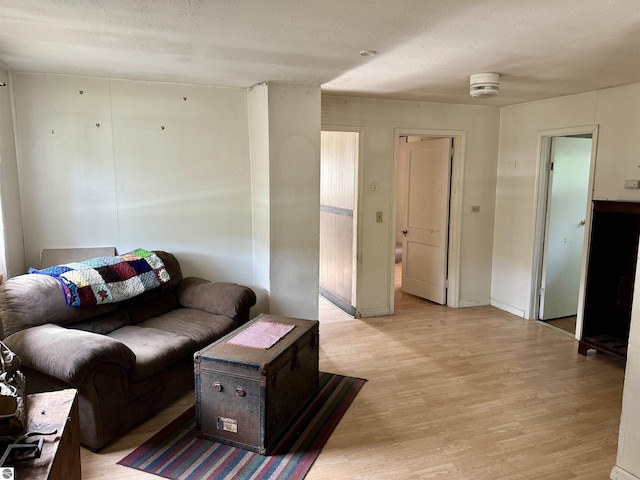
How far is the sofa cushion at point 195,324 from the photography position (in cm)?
305

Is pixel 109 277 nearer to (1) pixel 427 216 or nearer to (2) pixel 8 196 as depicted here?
(2) pixel 8 196

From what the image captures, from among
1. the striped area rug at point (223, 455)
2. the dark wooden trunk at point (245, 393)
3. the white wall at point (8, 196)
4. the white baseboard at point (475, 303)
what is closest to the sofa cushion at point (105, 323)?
the white wall at point (8, 196)

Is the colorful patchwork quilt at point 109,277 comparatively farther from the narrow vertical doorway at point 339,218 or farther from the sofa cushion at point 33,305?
the narrow vertical doorway at point 339,218

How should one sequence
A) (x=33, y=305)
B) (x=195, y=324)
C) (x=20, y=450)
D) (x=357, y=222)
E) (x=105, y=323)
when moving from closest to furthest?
1. (x=20, y=450)
2. (x=33, y=305)
3. (x=105, y=323)
4. (x=195, y=324)
5. (x=357, y=222)

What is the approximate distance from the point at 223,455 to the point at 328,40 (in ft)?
7.63

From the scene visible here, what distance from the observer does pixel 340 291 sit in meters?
5.22

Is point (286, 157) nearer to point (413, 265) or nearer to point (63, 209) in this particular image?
point (63, 209)

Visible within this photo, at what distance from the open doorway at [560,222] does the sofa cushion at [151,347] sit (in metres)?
3.61

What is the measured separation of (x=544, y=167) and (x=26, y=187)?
15.2 feet

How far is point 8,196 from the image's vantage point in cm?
312

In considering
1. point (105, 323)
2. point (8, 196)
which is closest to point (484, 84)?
point (105, 323)

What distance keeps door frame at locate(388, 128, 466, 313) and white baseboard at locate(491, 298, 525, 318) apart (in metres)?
0.46

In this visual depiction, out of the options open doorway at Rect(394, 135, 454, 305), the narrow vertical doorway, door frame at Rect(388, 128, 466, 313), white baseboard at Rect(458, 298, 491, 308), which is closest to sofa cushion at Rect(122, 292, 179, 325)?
the narrow vertical doorway

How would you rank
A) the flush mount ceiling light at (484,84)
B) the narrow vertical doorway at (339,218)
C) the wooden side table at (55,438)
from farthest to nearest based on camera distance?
the narrow vertical doorway at (339,218) → the flush mount ceiling light at (484,84) → the wooden side table at (55,438)
